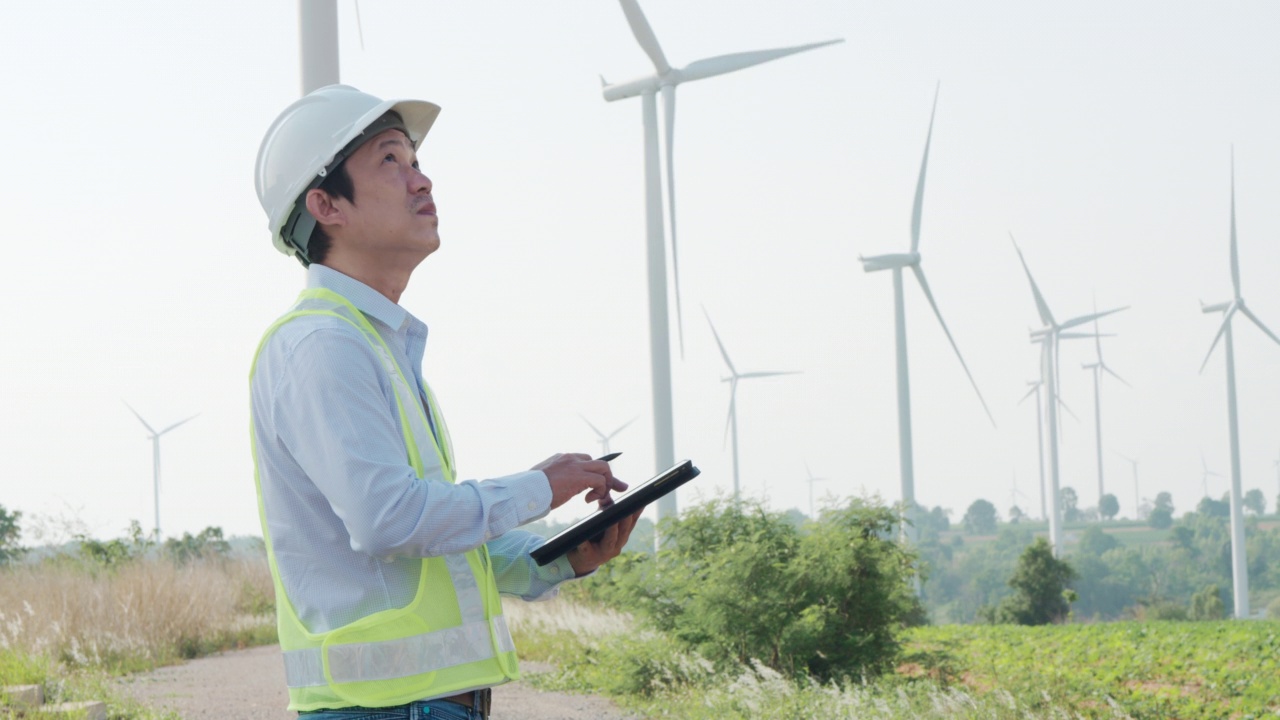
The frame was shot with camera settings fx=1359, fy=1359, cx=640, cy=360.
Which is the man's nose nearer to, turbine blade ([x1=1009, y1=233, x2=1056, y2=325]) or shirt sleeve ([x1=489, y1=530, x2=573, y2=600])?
shirt sleeve ([x1=489, y1=530, x2=573, y2=600])

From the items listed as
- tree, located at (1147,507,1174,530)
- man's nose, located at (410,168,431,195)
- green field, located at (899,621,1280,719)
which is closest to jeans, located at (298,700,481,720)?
man's nose, located at (410,168,431,195)

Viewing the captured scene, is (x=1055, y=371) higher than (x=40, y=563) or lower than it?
higher

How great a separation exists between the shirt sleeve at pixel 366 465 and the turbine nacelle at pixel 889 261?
31350 millimetres

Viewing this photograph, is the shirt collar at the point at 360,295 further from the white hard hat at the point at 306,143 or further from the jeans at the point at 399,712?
the jeans at the point at 399,712

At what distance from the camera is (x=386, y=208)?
246cm

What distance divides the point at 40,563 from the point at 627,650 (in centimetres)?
722

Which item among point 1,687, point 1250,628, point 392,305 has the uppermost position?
point 392,305

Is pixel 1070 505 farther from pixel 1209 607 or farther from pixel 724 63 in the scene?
pixel 724 63

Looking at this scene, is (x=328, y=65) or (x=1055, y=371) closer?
(x=328, y=65)

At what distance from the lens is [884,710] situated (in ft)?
29.5

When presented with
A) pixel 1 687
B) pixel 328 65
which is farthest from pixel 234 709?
pixel 328 65

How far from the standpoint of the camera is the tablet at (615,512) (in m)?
2.35

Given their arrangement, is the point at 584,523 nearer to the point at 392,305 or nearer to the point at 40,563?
the point at 392,305

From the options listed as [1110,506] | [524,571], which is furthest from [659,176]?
[1110,506]
